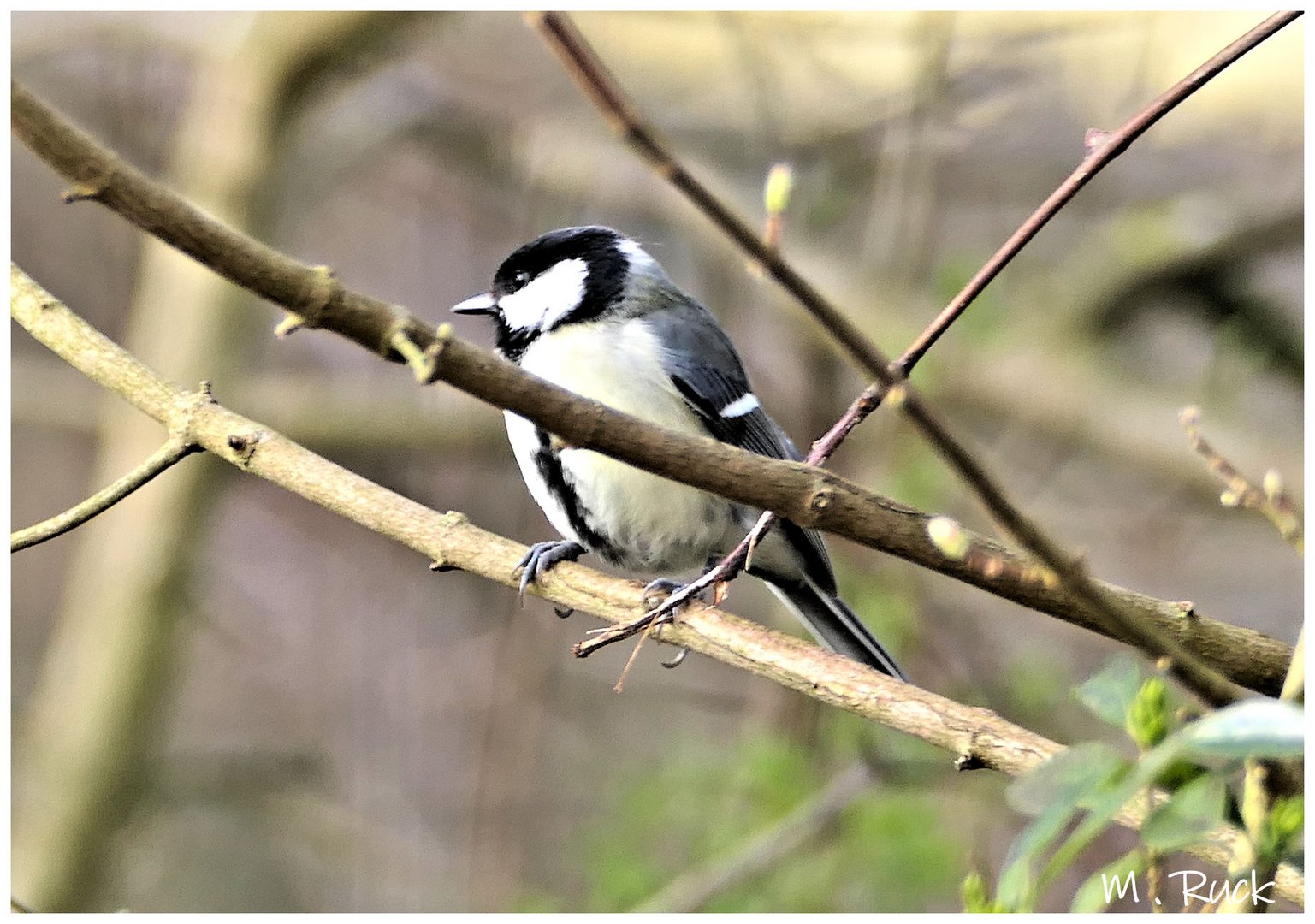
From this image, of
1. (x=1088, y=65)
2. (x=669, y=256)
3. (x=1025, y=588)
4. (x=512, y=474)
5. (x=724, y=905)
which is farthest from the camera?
(x=669, y=256)

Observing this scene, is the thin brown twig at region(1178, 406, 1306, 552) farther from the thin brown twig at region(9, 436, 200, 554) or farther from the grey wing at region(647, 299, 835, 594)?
the grey wing at region(647, 299, 835, 594)

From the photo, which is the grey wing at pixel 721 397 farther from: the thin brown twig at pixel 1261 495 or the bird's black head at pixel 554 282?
the thin brown twig at pixel 1261 495

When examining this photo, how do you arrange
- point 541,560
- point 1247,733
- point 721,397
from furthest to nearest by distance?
point 721,397 < point 541,560 < point 1247,733

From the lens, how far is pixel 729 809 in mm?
2164

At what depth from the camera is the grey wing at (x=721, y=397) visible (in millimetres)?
1623

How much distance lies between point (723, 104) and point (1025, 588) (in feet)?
7.95

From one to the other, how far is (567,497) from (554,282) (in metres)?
0.34

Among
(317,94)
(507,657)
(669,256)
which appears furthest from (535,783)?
(317,94)

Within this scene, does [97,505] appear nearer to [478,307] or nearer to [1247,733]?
[478,307]

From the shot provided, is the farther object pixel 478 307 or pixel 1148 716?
pixel 478 307

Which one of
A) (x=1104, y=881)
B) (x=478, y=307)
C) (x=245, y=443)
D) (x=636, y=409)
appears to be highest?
(x=478, y=307)

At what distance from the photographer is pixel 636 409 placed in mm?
1536

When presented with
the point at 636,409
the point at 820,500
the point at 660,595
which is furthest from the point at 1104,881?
the point at 636,409

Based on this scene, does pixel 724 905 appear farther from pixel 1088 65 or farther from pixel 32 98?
pixel 1088 65
